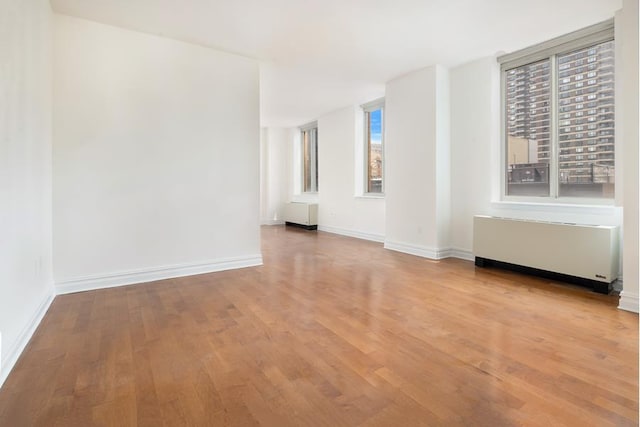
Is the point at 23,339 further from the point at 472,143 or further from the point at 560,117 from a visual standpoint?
the point at 560,117

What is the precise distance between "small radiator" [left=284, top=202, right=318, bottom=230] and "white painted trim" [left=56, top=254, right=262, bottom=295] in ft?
11.7

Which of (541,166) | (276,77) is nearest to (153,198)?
(276,77)

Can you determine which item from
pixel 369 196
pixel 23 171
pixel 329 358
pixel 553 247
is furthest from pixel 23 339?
pixel 369 196

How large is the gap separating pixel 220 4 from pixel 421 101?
2.88 m

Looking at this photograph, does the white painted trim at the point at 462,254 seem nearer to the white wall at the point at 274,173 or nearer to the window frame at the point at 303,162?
the window frame at the point at 303,162

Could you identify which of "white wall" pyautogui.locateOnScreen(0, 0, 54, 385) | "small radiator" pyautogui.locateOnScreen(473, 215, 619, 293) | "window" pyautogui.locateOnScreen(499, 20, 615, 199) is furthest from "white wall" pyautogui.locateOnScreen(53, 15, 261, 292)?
"window" pyautogui.locateOnScreen(499, 20, 615, 199)

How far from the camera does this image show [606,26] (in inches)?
130

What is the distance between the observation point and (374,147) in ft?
21.5

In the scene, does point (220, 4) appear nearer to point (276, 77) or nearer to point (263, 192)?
point (276, 77)

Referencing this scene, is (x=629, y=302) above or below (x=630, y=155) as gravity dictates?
below

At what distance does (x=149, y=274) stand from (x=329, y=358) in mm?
2457

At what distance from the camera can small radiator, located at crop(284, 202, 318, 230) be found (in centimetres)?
776

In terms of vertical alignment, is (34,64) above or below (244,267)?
above

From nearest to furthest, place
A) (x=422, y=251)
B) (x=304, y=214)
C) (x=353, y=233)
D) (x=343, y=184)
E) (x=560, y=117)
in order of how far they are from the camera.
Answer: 1. (x=560, y=117)
2. (x=422, y=251)
3. (x=353, y=233)
4. (x=343, y=184)
5. (x=304, y=214)
